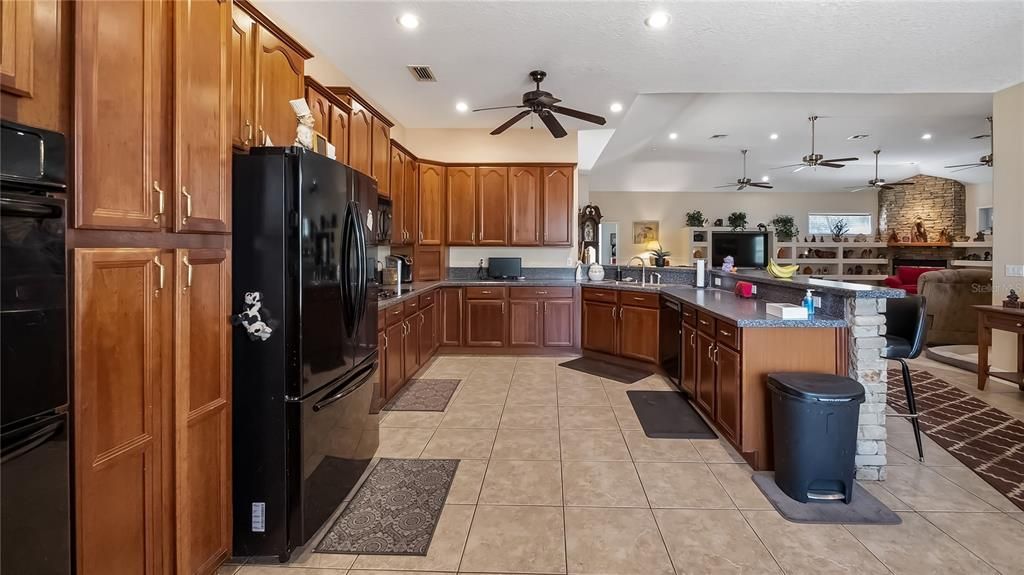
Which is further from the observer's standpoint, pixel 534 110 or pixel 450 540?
pixel 534 110

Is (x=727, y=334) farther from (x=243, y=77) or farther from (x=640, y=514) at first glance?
(x=243, y=77)

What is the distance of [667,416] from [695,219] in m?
8.91

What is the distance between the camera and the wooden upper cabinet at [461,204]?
19.0 ft

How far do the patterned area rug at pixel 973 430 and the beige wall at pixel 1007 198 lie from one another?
3.26ft

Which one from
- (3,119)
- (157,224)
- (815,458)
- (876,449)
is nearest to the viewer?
(3,119)

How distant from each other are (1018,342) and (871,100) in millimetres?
3115

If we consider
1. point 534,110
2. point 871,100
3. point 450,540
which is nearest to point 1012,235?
point 871,100

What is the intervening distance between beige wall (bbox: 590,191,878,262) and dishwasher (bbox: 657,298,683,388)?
713 centimetres

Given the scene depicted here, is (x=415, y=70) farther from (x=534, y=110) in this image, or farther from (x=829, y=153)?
(x=829, y=153)

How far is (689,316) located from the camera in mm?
3662

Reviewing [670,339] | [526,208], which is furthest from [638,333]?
[526,208]

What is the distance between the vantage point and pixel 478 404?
12.4 ft

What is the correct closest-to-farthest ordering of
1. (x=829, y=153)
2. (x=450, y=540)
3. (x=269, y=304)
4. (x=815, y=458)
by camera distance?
→ (x=269, y=304)
(x=450, y=540)
(x=815, y=458)
(x=829, y=153)

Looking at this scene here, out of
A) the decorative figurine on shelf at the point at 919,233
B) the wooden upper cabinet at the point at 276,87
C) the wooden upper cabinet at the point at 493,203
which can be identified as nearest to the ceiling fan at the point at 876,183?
the decorative figurine on shelf at the point at 919,233
